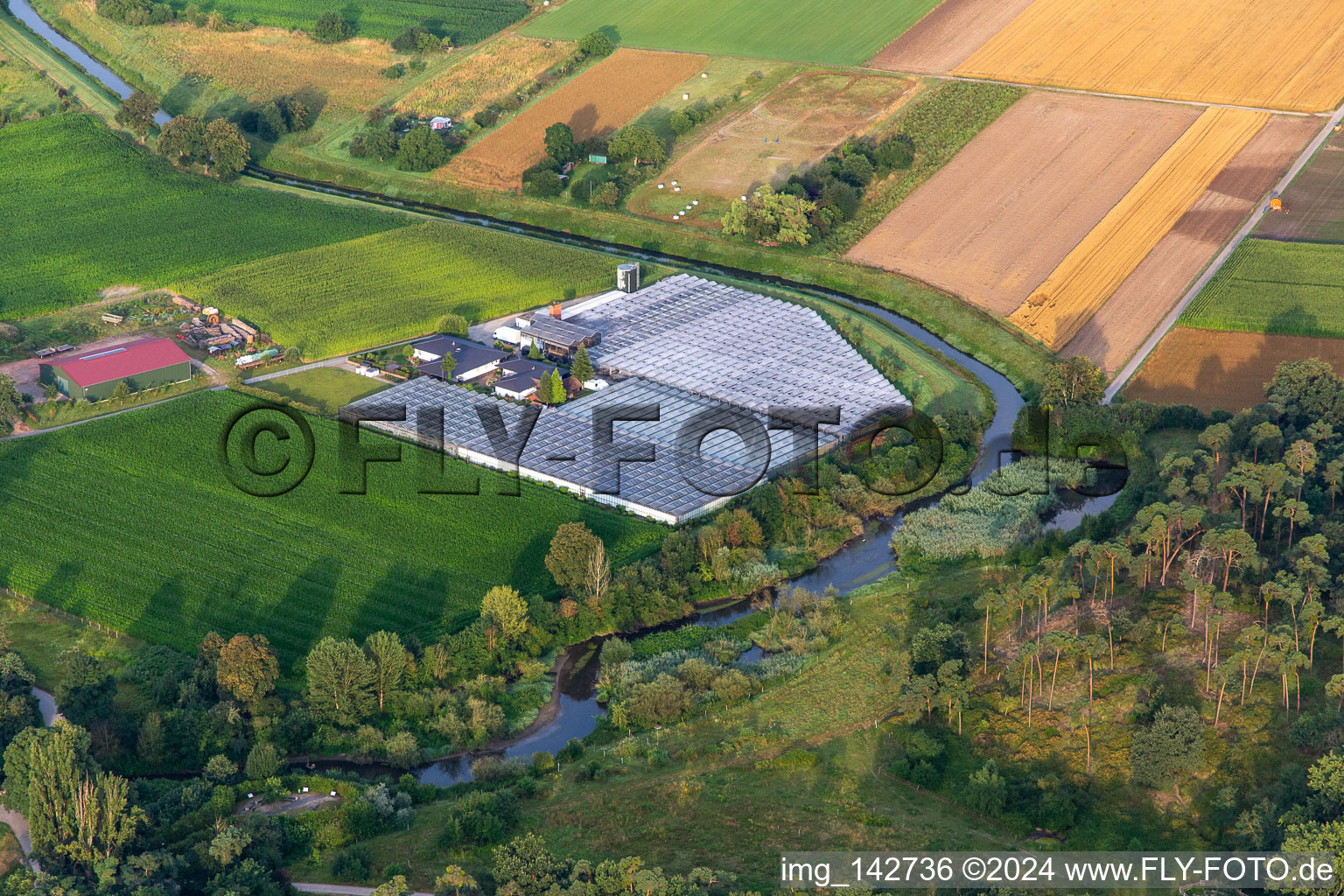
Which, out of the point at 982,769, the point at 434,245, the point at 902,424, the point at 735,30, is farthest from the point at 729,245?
the point at 982,769

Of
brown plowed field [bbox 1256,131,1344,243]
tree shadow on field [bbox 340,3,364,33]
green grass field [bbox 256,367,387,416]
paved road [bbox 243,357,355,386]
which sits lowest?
green grass field [bbox 256,367,387,416]

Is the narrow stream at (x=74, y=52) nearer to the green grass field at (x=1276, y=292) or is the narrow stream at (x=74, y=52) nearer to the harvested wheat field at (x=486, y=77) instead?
the harvested wheat field at (x=486, y=77)

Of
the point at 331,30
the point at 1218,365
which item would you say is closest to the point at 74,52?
the point at 331,30

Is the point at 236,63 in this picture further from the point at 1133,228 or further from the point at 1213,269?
the point at 1213,269

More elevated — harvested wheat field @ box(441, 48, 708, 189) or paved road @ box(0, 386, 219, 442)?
harvested wheat field @ box(441, 48, 708, 189)

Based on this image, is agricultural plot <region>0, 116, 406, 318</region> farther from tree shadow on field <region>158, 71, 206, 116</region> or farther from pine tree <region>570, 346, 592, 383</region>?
pine tree <region>570, 346, 592, 383</region>

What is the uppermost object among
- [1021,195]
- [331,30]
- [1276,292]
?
[331,30]
